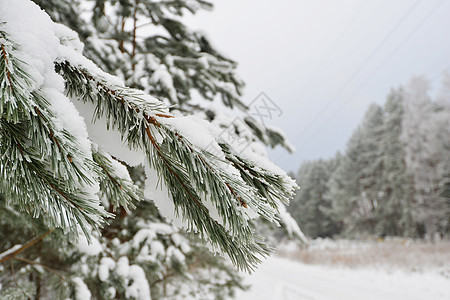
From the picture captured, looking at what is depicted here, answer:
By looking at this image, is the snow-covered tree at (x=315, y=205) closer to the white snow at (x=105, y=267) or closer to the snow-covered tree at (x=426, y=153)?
the snow-covered tree at (x=426, y=153)

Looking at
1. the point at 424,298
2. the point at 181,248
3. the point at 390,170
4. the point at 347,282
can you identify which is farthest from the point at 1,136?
the point at 390,170

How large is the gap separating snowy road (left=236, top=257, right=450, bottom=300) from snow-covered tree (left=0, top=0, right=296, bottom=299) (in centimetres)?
585

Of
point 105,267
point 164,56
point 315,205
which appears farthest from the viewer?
point 315,205

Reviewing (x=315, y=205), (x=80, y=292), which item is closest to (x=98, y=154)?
(x=80, y=292)

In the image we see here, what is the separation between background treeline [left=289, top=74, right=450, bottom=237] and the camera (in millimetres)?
19297

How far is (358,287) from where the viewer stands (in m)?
8.19

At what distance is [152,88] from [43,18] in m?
2.49

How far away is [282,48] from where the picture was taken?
40.8 metres

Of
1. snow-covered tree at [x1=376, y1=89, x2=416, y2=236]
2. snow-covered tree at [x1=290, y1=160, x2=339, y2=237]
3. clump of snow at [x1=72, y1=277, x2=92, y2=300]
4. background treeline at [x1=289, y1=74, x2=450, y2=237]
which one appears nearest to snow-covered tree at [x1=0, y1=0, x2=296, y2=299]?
clump of snow at [x1=72, y1=277, x2=92, y2=300]

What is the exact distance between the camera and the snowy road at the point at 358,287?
22.4 feet

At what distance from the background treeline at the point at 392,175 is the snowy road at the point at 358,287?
43.1 feet

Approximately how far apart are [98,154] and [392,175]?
28.4 meters

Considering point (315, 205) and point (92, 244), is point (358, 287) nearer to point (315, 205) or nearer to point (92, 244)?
point (92, 244)

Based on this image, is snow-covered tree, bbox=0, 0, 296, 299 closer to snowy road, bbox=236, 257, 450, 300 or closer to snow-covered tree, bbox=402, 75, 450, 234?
snowy road, bbox=236, 257, 450, 300
